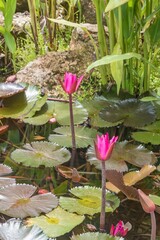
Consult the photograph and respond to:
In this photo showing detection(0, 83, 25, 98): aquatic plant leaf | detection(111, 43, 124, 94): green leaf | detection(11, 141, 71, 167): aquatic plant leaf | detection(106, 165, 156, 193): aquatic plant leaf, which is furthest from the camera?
detection(0, 83, 25, 98): aquatic plant leaf

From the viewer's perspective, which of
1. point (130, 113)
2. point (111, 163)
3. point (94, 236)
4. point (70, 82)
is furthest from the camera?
point (130, 113)

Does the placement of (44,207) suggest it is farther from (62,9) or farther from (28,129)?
(62,9)

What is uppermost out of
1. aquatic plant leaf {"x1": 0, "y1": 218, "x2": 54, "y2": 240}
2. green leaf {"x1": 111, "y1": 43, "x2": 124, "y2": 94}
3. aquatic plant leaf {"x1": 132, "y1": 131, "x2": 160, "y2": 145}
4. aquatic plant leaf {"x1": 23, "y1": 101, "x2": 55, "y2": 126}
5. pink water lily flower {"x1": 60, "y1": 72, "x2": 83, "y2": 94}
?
pink water lily flower {"x1": 60, "y1": 72, "x2": 83, "y2": 94}

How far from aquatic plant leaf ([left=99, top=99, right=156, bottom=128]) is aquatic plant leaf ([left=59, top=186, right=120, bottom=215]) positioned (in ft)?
1.65

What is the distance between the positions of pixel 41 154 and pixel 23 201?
321 millimetres

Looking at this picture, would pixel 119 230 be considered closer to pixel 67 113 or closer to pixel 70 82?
pixel 70 82

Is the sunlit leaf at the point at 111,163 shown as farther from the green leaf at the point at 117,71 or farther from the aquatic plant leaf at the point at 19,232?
the aquatic plant leaf at the point at 19,232

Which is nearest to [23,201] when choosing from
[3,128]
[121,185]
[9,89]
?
[121,185]

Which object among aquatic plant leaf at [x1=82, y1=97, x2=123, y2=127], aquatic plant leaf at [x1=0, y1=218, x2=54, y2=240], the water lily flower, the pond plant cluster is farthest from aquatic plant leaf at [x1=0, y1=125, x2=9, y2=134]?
the water lily flower

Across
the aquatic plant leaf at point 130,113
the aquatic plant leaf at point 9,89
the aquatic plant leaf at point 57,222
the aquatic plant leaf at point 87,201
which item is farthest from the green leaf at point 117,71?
the aquatic plant leaf at point 57,222

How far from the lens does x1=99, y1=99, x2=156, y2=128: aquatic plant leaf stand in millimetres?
2016

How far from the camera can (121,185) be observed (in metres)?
1.55

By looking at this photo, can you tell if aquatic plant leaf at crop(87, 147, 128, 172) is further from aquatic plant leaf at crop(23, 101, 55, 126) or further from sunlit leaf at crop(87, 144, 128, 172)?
aquatic plant leaf at crop(23, 101, 55, 126)

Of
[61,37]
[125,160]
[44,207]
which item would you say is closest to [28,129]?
[125,160]
